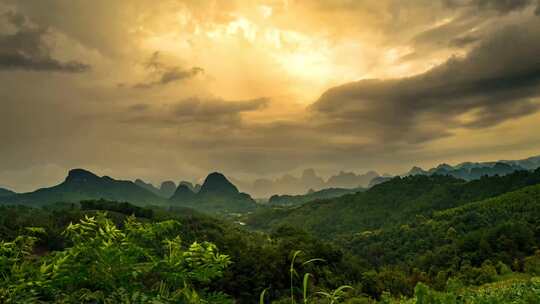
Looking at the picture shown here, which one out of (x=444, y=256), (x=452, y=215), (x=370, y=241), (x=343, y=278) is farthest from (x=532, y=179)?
(x=343, y=278)

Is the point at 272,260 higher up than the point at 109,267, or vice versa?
the point at 109,267

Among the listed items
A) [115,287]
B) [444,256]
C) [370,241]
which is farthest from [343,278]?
[370,241]

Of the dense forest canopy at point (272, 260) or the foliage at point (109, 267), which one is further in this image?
the dense forest canopy at point (272, 260)

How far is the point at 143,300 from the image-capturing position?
3.34 m

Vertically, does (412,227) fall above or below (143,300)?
below

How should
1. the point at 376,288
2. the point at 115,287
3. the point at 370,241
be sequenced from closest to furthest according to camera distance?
the point at 115,287, the point at 376,288, the point at 370,241

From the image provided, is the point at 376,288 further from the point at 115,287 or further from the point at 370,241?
the point at 370,241

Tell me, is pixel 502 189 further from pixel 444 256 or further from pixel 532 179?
pixel 444 256

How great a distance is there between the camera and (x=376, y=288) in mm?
53750

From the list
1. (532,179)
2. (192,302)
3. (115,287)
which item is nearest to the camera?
(192,302)

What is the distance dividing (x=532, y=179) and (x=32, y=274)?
22065 cm

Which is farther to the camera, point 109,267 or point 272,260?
point 272,260

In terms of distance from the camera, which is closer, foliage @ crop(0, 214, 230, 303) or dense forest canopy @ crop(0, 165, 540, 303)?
foliage @ crop(0, 214, 230, 303)

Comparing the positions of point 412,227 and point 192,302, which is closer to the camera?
point 192,302
